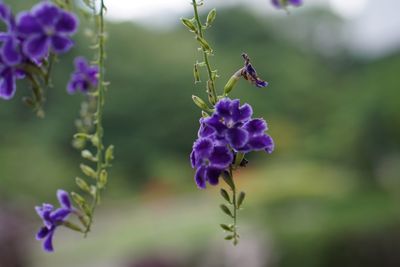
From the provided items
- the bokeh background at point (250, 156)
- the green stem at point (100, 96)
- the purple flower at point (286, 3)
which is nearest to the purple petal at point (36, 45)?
the green stem at point (100, 96)

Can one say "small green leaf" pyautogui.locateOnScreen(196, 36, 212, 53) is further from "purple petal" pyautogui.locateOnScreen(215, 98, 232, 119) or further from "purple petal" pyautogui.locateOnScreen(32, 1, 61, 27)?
"purple petal" pyautogui.locateOnScreen(32, 1, 61, 27)

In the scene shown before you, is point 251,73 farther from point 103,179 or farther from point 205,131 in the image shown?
point 103,179

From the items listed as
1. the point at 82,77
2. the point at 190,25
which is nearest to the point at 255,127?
the point at 190,25

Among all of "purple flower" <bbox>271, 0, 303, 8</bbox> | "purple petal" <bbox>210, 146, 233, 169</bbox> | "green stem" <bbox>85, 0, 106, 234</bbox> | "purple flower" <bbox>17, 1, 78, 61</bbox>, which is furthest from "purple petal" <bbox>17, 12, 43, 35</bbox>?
"purple flower" <bbox>271, 0, 303, 8</bbox>

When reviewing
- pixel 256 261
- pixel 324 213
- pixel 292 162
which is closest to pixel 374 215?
pixel 324 213

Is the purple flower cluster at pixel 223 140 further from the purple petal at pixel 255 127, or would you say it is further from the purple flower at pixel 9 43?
the purple flower at pixel 9 43

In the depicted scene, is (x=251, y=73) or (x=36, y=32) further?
(x=251, y=73)

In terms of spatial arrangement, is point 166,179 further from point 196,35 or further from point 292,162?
point 196,35
